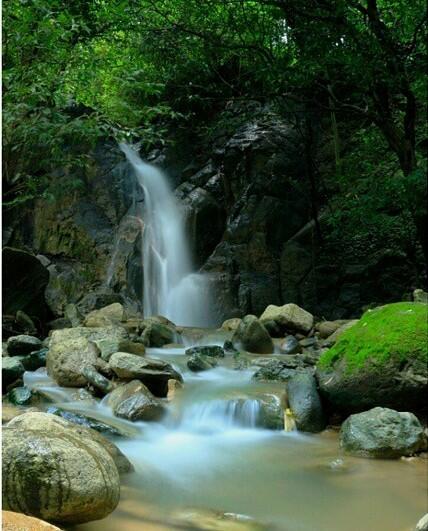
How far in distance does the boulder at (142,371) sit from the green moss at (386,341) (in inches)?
72.2

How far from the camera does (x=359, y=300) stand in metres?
14.7

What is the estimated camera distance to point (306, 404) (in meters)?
5.80

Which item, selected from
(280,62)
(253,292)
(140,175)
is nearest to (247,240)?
(253,292)

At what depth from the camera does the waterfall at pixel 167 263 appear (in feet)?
47.2

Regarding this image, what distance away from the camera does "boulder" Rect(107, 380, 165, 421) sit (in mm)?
5613

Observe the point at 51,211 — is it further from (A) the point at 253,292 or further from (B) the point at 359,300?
(B) the point at 359,300

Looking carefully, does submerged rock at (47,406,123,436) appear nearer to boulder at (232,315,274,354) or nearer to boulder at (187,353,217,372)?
boulder at (187,353,217,372)

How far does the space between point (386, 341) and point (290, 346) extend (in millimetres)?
4003

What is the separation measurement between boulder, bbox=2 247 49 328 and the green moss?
7.53 metres

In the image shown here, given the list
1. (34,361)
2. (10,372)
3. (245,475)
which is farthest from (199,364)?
(245,475)

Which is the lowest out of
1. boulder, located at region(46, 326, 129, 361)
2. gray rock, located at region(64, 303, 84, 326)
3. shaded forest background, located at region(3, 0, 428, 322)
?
gray rock, located at region(64, 303, 84, 326)

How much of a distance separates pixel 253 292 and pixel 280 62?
7193 millimetres

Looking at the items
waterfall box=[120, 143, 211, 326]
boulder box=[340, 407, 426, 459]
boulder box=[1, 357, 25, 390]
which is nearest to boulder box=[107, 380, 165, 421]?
boulder box=[1, 357, 25, 390]

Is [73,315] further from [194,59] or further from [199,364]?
[194,59]
